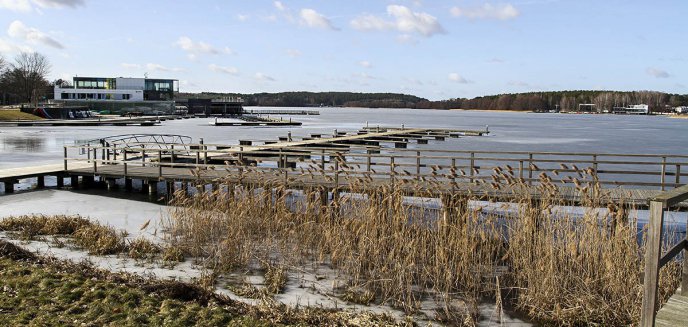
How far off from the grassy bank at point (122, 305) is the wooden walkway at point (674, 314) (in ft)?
10.7

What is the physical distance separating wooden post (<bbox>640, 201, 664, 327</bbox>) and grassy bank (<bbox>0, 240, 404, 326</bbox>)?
3.30 meters

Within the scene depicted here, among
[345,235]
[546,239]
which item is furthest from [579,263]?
[345,235]

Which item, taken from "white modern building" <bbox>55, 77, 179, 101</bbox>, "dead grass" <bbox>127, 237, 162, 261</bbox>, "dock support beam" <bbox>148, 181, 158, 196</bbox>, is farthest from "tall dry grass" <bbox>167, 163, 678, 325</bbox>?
"white modern building" <bbox>55, 77, 179, 101</bbox>

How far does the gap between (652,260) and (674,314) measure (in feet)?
2.94

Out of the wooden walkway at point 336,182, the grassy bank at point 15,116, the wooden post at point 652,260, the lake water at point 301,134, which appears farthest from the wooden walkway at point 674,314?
the grassy bank at point 15,116

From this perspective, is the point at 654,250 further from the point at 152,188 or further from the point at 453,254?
the point at 152,188

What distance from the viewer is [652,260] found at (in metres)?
5.22

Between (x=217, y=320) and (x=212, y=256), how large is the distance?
11.4ft

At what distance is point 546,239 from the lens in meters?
8.96

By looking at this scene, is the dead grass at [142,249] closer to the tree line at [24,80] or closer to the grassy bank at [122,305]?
the grassy bank at [122,305]

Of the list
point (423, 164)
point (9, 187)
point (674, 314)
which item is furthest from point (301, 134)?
point (674, 314)

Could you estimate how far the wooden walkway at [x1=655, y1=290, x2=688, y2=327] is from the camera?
5.54 m

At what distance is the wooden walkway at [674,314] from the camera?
18.2 feet

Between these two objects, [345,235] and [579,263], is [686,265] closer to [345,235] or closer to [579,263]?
[579,263]
